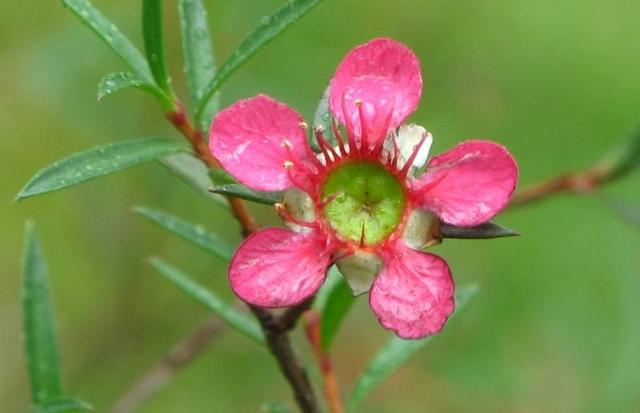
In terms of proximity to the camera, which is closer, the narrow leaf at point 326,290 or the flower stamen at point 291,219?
the flower stamen at point 291,219

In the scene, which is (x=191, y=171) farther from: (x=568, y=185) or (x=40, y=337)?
(x=568, y=185)

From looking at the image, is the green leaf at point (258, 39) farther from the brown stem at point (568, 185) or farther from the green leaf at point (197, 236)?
the brown stem at point (568, 185)

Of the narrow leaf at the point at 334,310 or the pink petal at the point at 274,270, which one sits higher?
the pink petal at the point at 274,270

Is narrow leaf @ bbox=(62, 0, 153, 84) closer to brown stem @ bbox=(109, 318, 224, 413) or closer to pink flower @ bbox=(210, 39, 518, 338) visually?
pink flower @ bbox=(210, 39, 518, 338)

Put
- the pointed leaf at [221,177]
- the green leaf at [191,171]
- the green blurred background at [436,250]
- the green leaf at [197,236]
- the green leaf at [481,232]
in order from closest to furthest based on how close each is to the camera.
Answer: the green leaf at [481,232], the pointed leaf at [221,177], the green leaf at [191,171], the green leaf at [197,236], the green blurred background at [436,250]

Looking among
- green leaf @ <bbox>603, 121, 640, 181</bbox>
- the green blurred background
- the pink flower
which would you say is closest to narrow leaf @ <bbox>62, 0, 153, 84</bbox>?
the pink flower

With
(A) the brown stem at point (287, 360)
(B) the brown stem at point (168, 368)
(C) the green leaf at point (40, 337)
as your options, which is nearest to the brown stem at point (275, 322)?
(A) the brown stem at point (287, 360)

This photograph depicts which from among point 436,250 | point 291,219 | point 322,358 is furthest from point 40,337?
point 436,250

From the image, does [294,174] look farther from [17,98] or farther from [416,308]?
[17,98]
